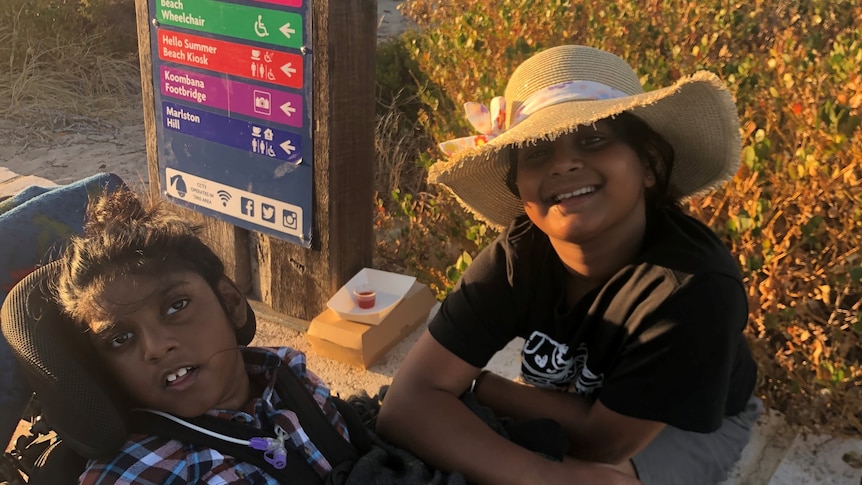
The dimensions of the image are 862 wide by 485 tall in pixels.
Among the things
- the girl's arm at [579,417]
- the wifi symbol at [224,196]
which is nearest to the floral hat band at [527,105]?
the girl's arm at [579,417]

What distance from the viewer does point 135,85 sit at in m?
7.92

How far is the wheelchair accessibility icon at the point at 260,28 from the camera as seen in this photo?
2.71 metres

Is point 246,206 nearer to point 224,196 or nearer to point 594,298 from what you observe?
point 224,196

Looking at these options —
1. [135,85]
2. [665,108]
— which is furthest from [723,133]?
[135,85]

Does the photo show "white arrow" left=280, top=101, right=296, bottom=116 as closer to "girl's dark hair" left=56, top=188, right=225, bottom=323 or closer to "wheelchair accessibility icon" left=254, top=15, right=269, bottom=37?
"wheelchair accessibility icon" left=254, top=15, right=269, bottom=37

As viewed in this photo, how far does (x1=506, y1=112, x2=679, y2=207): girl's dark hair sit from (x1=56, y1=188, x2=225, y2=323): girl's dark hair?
0.86 m

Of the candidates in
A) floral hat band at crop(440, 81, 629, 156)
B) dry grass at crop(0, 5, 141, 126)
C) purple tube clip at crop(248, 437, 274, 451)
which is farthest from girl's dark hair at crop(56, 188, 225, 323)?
dry grass at crop(0, 5, 141, 126)

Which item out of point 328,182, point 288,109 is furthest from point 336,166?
point 288,109

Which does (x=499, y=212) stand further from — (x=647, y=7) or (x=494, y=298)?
(x=647, y=7)

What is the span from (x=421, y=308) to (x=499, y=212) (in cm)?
102

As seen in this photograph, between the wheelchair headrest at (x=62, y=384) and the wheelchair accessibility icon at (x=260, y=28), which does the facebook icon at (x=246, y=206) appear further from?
the wheelchair headrest at (x=62, y=384)

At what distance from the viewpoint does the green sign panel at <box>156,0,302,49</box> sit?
8.73 feet

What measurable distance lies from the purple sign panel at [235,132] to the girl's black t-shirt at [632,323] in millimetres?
1102

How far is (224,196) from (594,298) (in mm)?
1785
